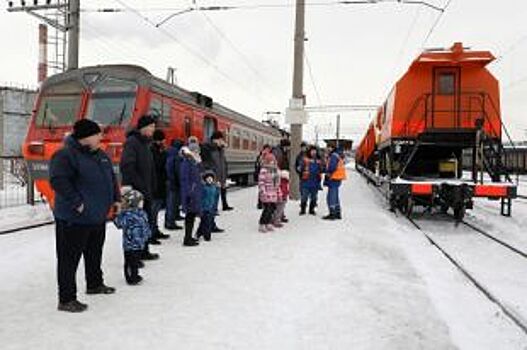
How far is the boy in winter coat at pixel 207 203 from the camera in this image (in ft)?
26.6

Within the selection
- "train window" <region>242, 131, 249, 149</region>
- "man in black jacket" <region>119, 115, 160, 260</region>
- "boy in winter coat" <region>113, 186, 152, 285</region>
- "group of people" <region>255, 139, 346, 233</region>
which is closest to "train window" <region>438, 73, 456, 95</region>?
"group of people" <region>255, 139, 346, 233</region>

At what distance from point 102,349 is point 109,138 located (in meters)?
7.23

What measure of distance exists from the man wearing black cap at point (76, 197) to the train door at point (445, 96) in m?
9.71

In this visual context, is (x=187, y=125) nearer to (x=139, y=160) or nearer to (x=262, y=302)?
(x=139, y=160)

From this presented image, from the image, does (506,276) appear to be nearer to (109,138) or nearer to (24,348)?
(24,348)

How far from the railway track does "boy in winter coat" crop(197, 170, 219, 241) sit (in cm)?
358

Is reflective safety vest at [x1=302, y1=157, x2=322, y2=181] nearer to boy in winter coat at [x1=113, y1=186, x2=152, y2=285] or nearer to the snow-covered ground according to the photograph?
the snow-covered ground

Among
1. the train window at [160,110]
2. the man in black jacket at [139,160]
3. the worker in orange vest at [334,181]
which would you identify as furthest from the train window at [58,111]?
the worker in orange vest at [334,181]

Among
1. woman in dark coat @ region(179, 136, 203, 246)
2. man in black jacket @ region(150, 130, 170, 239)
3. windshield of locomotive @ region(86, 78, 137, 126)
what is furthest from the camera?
windshield of locomotive @ region(86, 78, 137, 126)

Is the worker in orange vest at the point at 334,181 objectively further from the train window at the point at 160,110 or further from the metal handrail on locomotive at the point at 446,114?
the train window at the point at 160,110

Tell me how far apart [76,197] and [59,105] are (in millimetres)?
7535

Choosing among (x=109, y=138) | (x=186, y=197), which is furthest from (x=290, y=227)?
(x=109, y=138)

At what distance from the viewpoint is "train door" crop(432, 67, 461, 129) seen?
1281cm

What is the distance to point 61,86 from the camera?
11.6m
